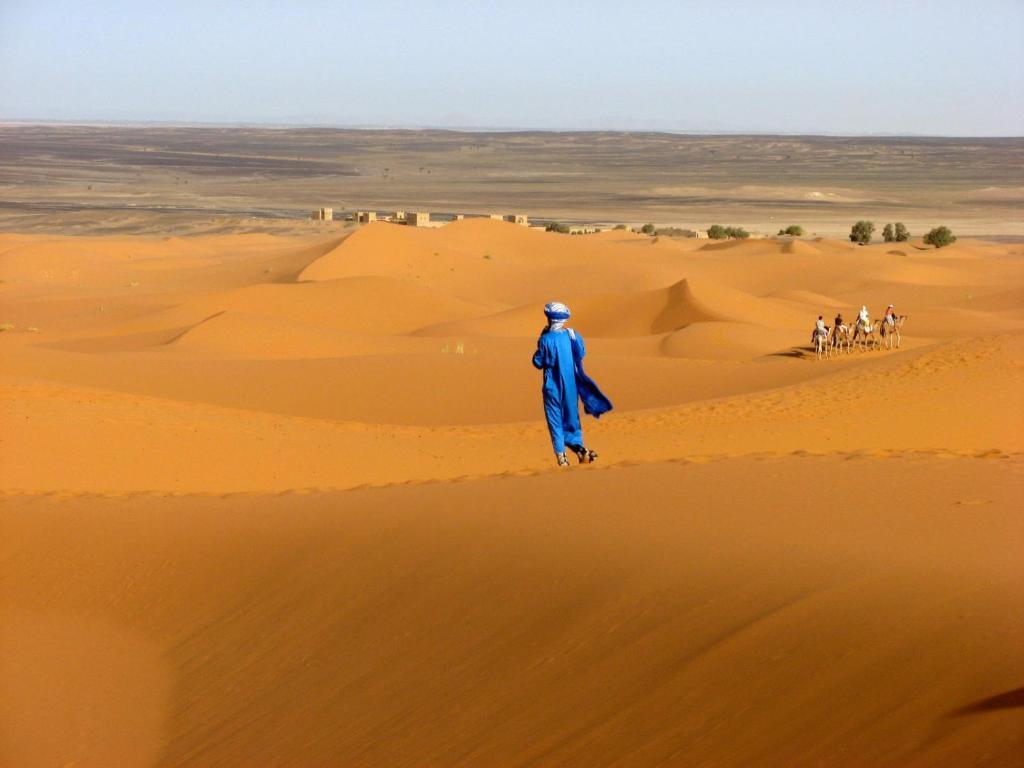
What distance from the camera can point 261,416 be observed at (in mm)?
17406

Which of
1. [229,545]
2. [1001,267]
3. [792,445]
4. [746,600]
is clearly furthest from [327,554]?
[1001,267]

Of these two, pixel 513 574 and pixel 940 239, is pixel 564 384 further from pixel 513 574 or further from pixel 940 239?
pixel 940 239

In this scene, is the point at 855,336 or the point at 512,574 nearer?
the point at 512,574

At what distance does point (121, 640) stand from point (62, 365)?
46.5 ft

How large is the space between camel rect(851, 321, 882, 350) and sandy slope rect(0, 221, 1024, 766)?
17.8 feet

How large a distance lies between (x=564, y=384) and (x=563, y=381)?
0.03 meters

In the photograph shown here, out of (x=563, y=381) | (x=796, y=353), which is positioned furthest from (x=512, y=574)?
(x=796, y=353)

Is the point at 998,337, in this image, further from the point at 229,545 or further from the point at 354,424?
the point at 229,545

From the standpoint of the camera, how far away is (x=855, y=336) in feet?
84.6

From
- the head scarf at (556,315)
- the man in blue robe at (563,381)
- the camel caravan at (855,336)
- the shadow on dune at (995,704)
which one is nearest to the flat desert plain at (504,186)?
the camel caravan at (855,336)

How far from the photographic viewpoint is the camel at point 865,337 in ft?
84.2

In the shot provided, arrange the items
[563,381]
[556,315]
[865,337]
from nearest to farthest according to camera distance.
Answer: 1. [556,315]
2. [563,381]
3. [865,337]

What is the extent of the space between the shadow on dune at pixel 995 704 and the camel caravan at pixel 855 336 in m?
19.3

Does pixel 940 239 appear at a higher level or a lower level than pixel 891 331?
lower
